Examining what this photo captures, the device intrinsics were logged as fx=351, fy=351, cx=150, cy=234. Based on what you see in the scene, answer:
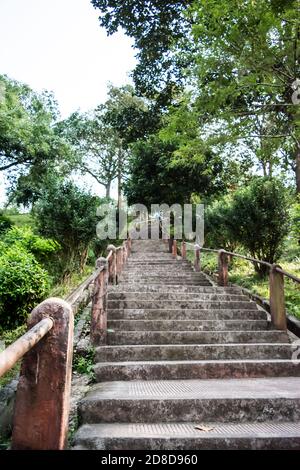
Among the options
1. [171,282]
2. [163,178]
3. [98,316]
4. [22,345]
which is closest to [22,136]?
[163,178]

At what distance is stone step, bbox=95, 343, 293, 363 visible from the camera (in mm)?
4629

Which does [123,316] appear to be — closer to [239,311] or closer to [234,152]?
[239,311]

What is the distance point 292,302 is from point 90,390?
191 inches

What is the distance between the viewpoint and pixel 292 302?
7.08 meters

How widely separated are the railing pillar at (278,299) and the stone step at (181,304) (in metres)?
1.04

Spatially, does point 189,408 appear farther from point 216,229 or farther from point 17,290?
point 216,229

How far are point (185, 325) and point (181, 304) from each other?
942mm

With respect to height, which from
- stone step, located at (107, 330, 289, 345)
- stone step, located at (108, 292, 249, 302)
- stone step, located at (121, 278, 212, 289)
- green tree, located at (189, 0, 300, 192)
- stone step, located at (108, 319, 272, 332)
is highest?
green tree, located at (189, 0, 300, 192)

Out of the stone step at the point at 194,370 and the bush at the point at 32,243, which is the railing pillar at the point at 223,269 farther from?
the bush at the point at 32,243

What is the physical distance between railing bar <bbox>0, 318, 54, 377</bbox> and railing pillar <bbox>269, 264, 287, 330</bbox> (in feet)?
14.2

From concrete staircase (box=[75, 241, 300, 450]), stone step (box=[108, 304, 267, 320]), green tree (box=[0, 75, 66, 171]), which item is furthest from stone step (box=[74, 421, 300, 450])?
green tree (box=[0, 75, 66, 171])

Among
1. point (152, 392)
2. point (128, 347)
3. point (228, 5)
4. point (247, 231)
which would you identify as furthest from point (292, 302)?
point (228, 5)

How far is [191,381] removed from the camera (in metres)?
4.07

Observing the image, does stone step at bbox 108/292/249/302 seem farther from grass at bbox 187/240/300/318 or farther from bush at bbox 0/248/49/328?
bush at bbox 0/248/49/328
